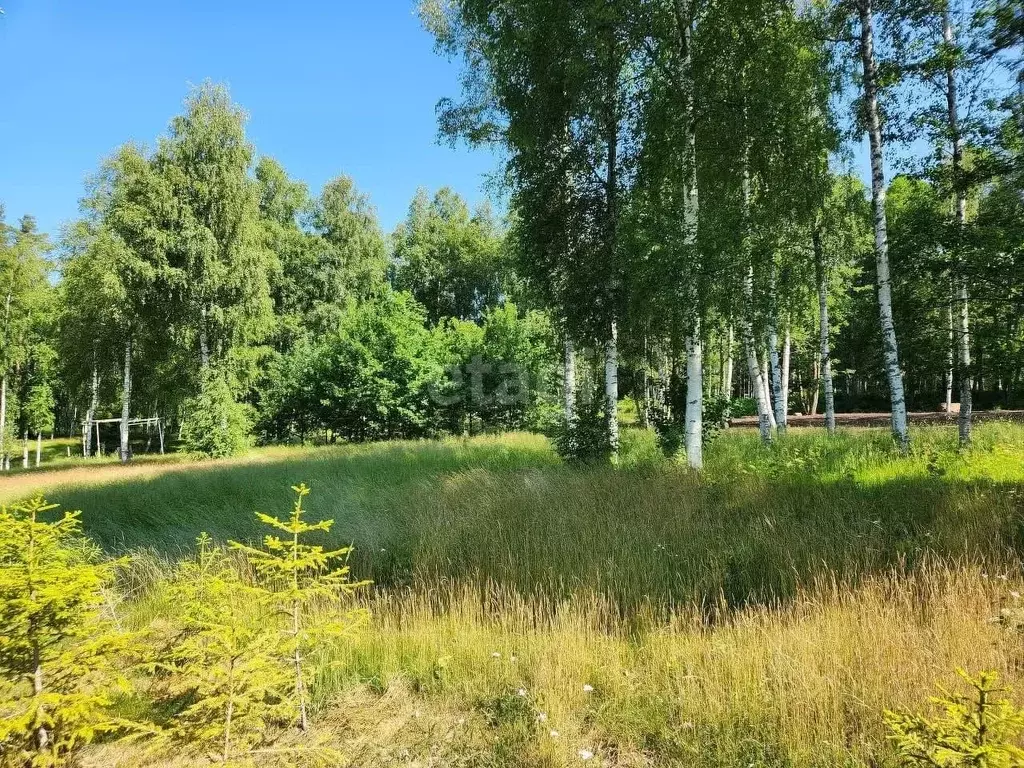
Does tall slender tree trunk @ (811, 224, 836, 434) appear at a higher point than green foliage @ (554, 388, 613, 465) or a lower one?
higher

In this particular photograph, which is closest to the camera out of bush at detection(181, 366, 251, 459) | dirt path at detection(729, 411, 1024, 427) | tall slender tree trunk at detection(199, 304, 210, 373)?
dirt path at detection(729, 411, 1024, 427)

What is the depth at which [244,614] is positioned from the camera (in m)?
4.02

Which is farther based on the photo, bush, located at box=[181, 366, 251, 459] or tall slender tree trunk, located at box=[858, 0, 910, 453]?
bush, located at box=[181, 366, 251, 459]

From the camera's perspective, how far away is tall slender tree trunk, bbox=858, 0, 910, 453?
8570mm

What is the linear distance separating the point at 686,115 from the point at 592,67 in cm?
213

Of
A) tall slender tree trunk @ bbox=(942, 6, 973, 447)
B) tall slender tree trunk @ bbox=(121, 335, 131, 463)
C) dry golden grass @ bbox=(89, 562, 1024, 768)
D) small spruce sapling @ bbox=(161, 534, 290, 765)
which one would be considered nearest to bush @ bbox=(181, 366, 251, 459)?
tall slender tree trunk @ bbox=(121, 335, 131, 463)

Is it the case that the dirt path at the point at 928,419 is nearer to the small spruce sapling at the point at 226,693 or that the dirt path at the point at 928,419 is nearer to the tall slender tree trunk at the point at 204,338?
the small spruce sapling at the point at 226,693

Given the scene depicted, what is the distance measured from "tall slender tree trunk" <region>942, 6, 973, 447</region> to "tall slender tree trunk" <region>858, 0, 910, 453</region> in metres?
0.97

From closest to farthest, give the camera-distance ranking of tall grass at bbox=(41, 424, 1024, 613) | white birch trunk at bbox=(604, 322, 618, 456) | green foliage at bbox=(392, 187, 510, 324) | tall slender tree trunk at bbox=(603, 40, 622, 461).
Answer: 1. tall grass at bbox=(41, 424, 1024, 613)
2. tall slender tree trunk at bbox=(603, 40, 622, 461)
3. white birch trunk at bbox=(604, 322, 618, 456)
4. green foliage at bbox=(392, 187, 510, 324)

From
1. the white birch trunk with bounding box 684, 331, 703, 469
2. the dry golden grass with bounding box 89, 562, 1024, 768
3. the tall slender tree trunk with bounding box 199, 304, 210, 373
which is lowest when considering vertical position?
the dry golden grass with bounding box 89, 562, 1024, 768

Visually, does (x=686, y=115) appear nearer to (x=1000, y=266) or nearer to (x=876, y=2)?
(x=876, y=2)

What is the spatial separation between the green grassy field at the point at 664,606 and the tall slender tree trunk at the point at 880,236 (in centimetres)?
86

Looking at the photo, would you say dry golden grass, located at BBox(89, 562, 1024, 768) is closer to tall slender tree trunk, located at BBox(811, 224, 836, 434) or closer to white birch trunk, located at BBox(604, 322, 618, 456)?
white birch trunk, located at BBox(604, 322, 618, 456)

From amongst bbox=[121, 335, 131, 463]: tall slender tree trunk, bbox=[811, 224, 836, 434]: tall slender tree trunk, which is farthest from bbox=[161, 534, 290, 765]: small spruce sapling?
bbox=[121, 335, 131, 463]: tall slender tree trunk
